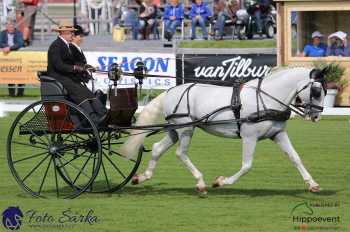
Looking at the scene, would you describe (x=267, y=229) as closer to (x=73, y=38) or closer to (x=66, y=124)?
(x=66, y=124)

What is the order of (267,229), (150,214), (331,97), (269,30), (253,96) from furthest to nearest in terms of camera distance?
(269,30)
(331,97)
(253,96)
(150,214)
(267,229)

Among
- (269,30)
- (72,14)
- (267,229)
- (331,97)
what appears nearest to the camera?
(267,229)

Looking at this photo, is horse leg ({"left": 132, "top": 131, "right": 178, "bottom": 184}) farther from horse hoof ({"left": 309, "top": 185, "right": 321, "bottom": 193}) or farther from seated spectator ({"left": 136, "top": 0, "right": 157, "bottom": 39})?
seated spectator ({"left": 136, "top": 0, "right": 157, "bottom": 39})

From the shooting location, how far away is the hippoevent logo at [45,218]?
9922mm

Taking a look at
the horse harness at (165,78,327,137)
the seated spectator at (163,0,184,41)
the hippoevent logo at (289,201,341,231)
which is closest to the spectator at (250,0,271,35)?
the seated spectator at (163,0,184,41)

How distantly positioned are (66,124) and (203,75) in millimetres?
13078

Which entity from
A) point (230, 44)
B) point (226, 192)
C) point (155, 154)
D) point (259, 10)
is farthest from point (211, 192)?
point (259, 10)

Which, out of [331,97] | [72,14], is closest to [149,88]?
[331,97]

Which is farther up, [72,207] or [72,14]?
[72,14]

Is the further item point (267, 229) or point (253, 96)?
point (253, 96)

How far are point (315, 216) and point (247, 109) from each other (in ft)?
5.51

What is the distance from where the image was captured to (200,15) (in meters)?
29.2

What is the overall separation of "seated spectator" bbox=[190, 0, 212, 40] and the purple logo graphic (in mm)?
19066

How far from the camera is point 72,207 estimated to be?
10719mm
